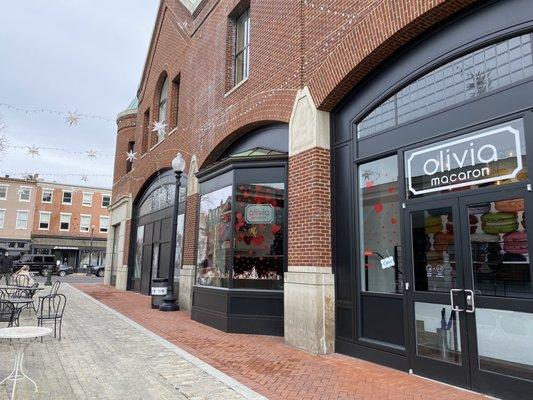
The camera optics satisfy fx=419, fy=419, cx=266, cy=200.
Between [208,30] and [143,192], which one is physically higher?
[208,30]

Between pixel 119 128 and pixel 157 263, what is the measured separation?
37.1 feet

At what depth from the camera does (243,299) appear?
882 cm

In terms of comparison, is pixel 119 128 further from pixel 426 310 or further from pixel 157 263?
pixel 426 310

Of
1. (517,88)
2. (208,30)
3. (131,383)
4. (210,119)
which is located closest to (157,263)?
(210,119)

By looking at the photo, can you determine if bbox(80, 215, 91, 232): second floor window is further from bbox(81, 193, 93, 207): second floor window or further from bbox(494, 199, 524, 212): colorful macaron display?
bbox(494, 199, 524, 212): colorful macaron display

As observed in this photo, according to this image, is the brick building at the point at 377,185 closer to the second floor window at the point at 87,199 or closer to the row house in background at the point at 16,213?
the row house in background at the point at 16,213

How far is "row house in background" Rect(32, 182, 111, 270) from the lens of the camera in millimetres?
48031

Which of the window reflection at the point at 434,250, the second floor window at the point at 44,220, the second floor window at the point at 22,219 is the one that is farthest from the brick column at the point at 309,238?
the second floor window at the point at 44,220

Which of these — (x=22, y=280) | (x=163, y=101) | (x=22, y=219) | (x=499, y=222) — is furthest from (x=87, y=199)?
(x=499, y=222)

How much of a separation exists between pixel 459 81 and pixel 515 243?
2.34 meters

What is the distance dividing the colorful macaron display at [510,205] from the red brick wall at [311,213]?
3071 millimetres

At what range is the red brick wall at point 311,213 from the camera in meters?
7.44

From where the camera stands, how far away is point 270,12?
980 cm

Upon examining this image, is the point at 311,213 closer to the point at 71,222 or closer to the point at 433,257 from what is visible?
the point at 433,257
